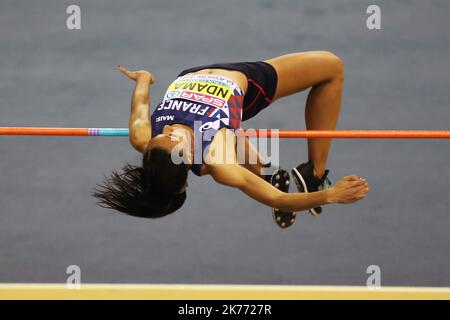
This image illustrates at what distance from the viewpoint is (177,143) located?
2.21 meters

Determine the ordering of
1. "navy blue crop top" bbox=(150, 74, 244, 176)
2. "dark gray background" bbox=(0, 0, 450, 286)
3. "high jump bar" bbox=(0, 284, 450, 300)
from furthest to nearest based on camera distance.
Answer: "dark gray background" bbox=(0, 0, 450, 286), "high jump bar" bbox=(0, 284, 450, 300), "navy blue crop top" bbox=(150, 74, 244, 176)

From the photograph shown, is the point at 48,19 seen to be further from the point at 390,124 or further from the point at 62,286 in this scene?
the point at 390,124

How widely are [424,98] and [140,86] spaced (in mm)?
2034

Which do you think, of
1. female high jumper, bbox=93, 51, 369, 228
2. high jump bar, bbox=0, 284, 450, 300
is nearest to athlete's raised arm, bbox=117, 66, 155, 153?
female high jumper, bbox=93, 51, 369, 228

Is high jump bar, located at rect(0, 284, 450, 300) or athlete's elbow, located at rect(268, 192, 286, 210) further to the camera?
high jump bar, located at rect(0, 284, 450, 300)

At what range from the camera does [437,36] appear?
3984 mm

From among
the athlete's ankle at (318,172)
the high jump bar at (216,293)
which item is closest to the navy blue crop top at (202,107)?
the athlete's ankle at (318,172)

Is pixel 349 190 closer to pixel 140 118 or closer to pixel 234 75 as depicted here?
pixel 234 75

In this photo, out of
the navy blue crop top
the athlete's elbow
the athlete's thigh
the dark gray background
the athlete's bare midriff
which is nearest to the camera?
the athlete's elbow

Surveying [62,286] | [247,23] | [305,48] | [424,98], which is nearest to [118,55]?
[247,23]

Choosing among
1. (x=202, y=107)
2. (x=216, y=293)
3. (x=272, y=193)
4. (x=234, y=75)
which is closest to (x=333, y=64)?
(x=234, y=75)

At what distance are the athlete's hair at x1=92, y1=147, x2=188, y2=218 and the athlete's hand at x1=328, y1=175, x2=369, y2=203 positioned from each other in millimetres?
477

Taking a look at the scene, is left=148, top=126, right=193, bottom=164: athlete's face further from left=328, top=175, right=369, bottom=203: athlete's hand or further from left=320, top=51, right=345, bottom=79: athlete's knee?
left=320, top=51, right=345, bottom=79: athlete's knee

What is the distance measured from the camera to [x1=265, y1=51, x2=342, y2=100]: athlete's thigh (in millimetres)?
2586
